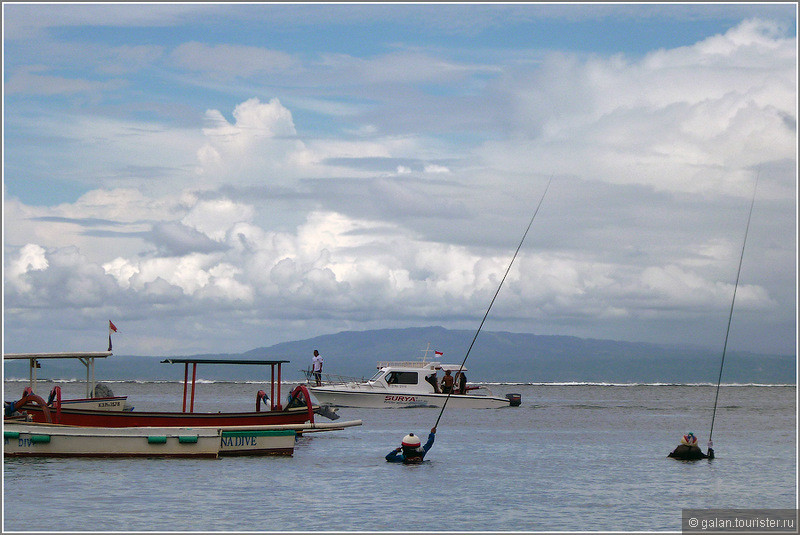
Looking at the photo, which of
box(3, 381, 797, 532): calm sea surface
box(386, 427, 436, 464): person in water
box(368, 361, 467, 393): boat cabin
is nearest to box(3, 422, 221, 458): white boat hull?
box(3, 381, 797, 532): calm sea surface

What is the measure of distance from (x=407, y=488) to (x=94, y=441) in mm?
9252

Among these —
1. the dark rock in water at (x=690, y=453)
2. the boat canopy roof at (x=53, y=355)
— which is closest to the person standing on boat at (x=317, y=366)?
the boat canopy roof at (x=53, y=355)

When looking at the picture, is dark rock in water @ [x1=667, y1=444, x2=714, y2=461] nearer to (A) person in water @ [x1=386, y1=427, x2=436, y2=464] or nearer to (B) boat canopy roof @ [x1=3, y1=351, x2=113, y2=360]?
(A) person in water @ [x1=386, y1=427, x2=436, y2=464]

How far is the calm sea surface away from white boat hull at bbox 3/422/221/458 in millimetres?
335

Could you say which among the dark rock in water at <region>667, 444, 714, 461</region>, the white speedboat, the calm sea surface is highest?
the white speedboat

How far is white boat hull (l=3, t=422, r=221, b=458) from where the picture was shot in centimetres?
2669

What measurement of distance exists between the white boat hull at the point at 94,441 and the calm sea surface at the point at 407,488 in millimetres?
335

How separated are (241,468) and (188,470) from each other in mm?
1427

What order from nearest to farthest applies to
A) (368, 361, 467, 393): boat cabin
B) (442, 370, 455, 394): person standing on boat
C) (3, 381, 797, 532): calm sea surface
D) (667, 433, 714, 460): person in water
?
(3, 381, 797, 532): calm sea surface
(667, 433, 714, 460): person in water
(442, 370, 455, 394): person standing on boat
(368, 361, 467, 393): boat cabin

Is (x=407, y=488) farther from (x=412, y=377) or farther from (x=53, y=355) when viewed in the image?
(x=412, y=377)

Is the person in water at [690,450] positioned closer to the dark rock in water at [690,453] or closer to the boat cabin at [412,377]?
the dark rock in water at [690,453]

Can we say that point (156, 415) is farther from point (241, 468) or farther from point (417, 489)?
point (417, 489)

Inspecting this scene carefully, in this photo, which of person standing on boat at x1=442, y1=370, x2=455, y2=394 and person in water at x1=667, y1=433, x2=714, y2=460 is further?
person standing on boat at x1=442, y1=370, x2=455, y2=394

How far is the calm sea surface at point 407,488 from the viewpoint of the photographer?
1928 centimetres
